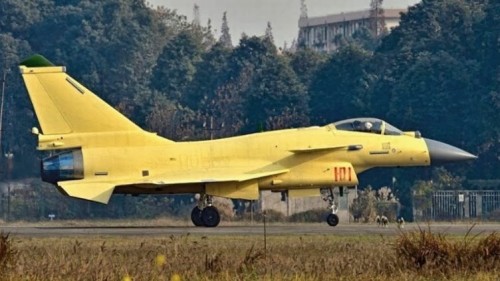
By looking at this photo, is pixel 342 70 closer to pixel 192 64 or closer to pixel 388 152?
pixel 192 64

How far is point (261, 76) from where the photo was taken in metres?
89.8

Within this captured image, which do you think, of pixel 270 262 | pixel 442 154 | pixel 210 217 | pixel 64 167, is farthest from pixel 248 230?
pixel 270 262

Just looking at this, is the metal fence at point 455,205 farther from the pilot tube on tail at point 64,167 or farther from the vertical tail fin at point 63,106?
the pilot tube on tail at point 64,167

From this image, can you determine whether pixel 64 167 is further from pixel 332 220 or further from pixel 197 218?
pixel 332 220

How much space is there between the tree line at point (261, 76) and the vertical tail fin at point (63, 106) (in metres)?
20.9

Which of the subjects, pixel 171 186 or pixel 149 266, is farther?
pixel 171 186

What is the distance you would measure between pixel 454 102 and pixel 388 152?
3561 centimetres

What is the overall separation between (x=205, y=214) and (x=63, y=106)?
14.0 ft

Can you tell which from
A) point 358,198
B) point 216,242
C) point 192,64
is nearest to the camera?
point 216,242

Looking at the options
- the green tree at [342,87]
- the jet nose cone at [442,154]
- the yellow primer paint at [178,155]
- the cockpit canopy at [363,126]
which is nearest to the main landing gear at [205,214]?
the yellow primer paint at [178,155]

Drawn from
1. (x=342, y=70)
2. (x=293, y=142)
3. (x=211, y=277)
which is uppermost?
(x=342, y=70)

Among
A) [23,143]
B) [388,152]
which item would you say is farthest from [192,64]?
[388,152]

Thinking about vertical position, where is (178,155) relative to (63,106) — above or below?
below

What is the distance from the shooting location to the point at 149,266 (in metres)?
28.2
